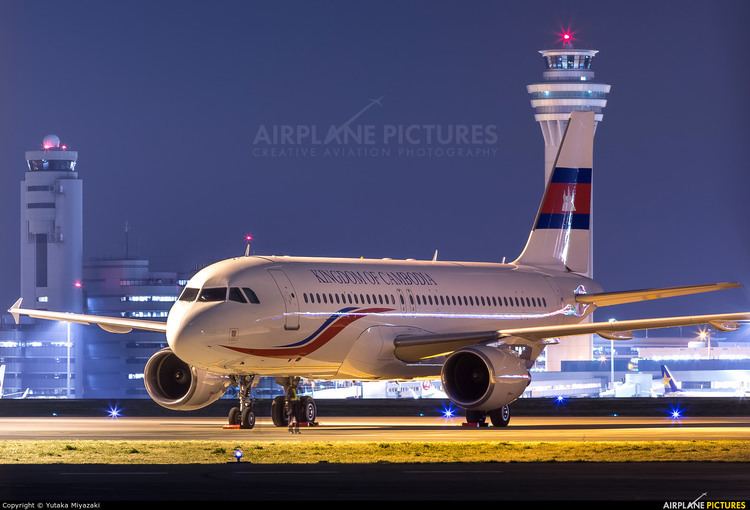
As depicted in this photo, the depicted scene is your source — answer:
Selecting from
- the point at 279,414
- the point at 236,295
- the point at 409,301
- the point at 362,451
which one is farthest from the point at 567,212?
the point at 362,451

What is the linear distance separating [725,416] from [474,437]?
684 inches

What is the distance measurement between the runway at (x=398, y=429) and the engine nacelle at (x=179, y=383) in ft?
2.12

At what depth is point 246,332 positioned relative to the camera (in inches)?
1576

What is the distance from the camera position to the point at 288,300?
136ft

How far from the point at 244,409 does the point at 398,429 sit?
12.3 ft

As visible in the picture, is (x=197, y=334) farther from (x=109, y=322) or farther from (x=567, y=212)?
(x=567, y=212)

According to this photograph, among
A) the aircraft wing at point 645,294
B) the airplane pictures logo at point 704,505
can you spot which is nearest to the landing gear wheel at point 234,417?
the aircraft wing at point 645,294

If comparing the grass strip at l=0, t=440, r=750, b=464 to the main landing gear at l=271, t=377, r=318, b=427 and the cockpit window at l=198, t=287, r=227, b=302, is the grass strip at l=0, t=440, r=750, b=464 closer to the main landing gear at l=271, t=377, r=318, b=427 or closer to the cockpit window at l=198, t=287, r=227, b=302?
A: the cockpit window at l=198, t=287, r=227, b=302

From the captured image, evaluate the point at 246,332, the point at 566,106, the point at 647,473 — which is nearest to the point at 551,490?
the point at 647,473

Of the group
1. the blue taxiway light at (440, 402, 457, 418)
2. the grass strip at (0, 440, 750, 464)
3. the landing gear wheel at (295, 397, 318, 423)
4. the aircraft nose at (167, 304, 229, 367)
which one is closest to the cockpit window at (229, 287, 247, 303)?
the aircraft nose at (167, 304, 229, 367)

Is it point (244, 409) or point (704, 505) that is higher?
point (244, 409)

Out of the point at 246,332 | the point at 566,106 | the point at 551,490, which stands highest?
the point at 566,106

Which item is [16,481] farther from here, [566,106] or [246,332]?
[566,106]

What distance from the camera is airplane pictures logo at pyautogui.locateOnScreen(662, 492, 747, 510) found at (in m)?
20.1
